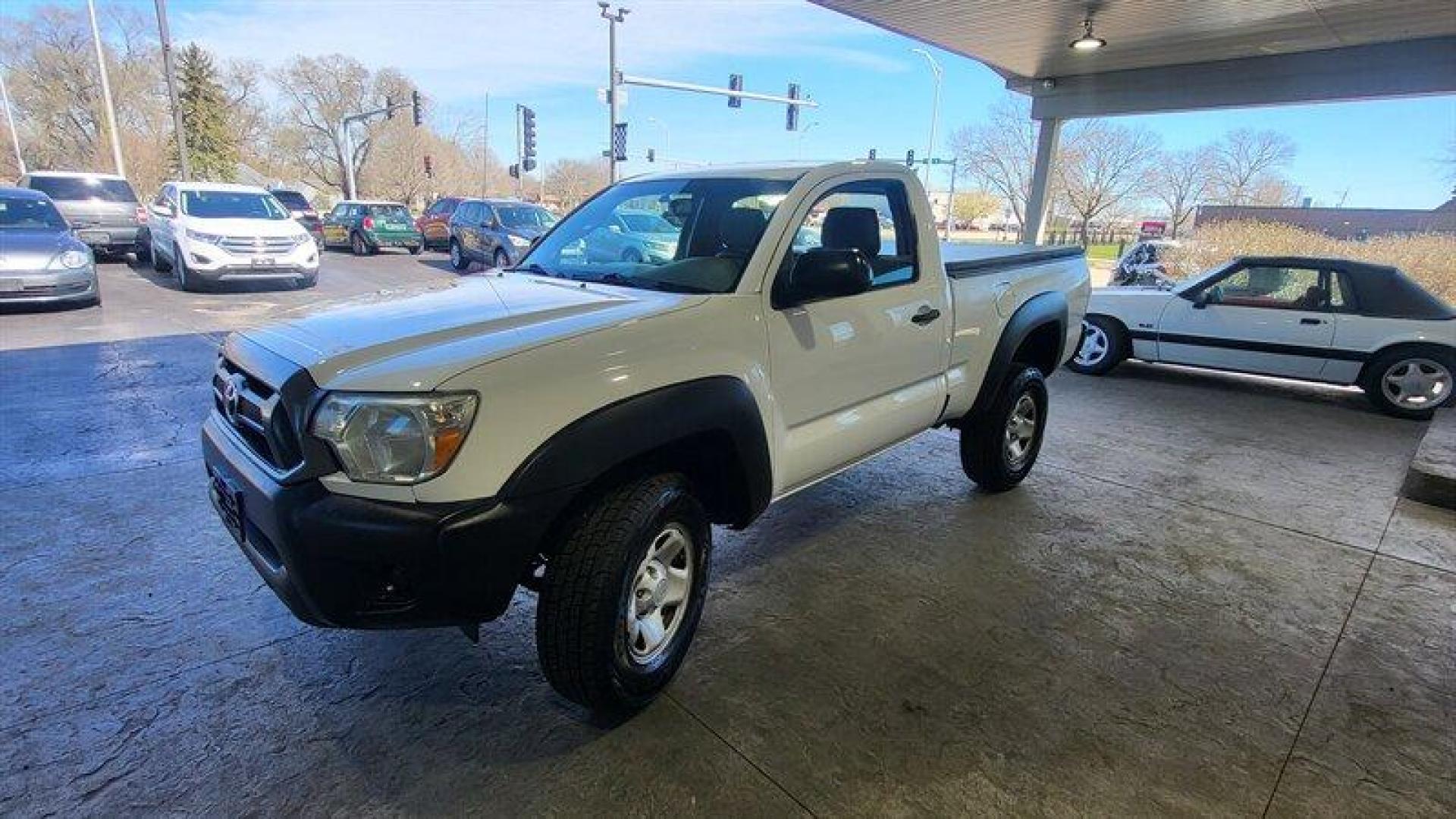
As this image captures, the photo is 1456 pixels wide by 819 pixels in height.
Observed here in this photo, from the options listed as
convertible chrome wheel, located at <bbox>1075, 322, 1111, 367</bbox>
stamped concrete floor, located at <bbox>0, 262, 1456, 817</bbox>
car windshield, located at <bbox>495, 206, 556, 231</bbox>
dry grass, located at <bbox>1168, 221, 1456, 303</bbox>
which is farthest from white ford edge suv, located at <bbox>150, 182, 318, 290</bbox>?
dry grass, located at <bbox>1168, 221, 1456, 303</bbox>

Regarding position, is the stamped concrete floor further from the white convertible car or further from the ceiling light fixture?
the ceiling light fixture

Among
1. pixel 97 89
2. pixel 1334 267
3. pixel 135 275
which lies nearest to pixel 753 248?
pixel 1334 267

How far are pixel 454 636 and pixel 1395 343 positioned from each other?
8422 millimetres

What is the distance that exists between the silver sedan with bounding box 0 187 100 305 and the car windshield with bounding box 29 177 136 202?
196 inches

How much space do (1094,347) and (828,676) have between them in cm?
708

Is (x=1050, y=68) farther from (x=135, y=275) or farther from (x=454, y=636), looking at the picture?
(x=135, y=275)

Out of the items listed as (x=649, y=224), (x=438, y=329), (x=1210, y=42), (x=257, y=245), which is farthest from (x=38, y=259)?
(x=1210, y=42)

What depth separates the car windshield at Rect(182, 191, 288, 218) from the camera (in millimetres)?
11000

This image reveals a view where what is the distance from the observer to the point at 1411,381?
681cm

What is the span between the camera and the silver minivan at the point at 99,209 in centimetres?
1342

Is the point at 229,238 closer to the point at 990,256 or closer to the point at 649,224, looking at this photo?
the point at 649,224

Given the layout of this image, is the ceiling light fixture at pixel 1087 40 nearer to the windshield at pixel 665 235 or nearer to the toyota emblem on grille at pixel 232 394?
the windshield at pixel 665 235

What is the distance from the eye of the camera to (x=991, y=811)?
2049mm

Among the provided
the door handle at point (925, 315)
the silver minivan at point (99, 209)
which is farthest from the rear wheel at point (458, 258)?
the door handle at point (925, 315)
